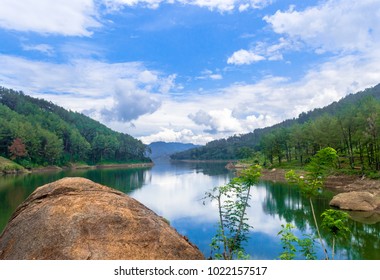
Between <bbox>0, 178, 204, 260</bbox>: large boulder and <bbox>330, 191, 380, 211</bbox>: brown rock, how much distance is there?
3478 cm

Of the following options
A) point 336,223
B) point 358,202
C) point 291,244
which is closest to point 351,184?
point 358,202

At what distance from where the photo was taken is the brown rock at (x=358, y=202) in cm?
3722

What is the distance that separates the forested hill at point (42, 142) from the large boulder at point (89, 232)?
121 m

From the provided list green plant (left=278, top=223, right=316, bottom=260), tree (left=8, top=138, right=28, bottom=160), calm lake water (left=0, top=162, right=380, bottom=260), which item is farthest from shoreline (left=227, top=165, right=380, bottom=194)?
tree (left=8, top=138, right=28, bottom=160)

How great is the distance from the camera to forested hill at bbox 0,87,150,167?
120m

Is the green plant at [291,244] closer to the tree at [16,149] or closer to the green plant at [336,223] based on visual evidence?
the green plant at [336,223]

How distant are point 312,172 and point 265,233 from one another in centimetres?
1924

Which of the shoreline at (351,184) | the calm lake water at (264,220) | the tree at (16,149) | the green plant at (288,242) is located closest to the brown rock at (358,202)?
the calm lake water at (264,220)

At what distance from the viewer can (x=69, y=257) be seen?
304 inches

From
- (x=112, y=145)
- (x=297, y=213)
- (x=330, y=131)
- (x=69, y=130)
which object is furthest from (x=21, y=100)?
(x=297, y=213)

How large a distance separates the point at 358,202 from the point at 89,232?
38.0 metres

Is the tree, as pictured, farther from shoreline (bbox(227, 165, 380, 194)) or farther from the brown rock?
the brown rock

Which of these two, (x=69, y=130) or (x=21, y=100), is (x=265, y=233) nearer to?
(x=69, y=130)

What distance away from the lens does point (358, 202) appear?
3778 centimetres
